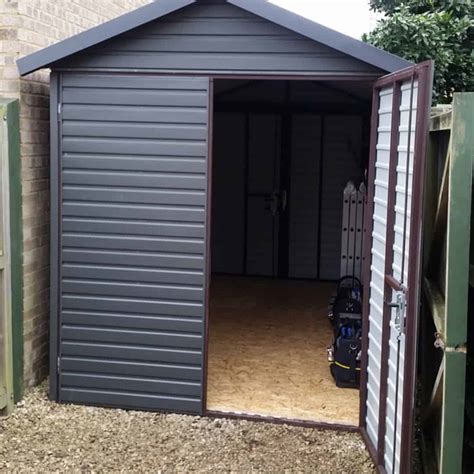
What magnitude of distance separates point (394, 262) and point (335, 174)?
18.9 feet

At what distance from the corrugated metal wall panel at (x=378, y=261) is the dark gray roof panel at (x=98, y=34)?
1.55 meters

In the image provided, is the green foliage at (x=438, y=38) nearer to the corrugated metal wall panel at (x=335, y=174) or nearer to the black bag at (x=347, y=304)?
the corrugated metal wall panel at (x=335, y=174)

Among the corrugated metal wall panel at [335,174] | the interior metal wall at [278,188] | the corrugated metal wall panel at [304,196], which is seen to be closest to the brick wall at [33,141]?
the interior metal wall at [278,188]

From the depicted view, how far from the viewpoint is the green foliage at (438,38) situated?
8.13m

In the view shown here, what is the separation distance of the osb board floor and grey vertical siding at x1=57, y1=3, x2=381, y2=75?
244cm

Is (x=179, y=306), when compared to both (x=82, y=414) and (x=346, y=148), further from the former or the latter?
(x=346, y=148)

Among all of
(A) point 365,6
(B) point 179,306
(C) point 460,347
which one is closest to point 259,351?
(B) point 179,306

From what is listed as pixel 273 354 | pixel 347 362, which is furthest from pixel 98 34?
pixel 273 354

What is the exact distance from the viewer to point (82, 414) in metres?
5.89

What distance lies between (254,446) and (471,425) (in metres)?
1.54

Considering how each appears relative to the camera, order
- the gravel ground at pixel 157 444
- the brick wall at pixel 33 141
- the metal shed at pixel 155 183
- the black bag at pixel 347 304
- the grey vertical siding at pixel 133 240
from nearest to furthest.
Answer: the gravel ground at pixel 157 444
the metal shed at pixel 155 183
the grey vertical siding at pixel 133 240
the brick wall at pixel 33 141
the black bag at pixel 347 304

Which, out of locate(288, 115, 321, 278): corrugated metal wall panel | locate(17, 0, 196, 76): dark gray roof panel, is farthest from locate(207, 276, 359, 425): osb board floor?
locate(17, 0, 196, 76): dark gray roof panel

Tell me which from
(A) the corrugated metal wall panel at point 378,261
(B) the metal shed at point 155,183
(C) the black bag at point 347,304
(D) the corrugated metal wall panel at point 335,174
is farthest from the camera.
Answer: (D) the corrugated metal wall panel at point 335,174

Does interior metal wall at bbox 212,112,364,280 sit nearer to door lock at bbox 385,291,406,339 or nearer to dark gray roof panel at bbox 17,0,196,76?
dark gray roof panel at bbox 17,0,196,76
